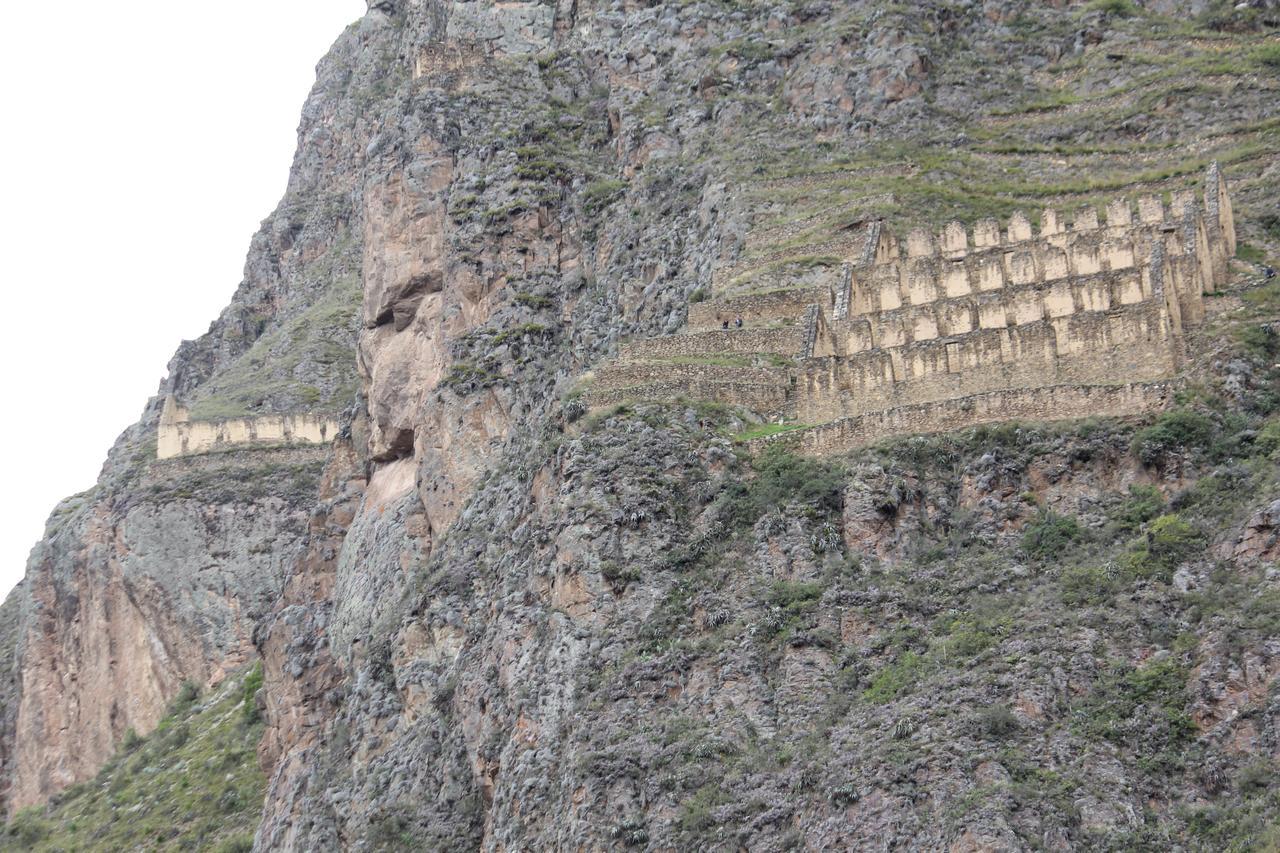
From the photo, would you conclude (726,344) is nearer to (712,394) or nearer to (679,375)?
(679,375)

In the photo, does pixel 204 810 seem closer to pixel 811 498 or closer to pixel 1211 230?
pixel 811 498

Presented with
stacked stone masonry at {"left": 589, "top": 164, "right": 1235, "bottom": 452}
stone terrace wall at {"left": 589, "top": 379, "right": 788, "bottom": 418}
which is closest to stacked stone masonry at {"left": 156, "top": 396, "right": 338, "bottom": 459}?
stacked stone masonry at {"left": 589, "top": 164, "right": 1235, "bottom": 452}

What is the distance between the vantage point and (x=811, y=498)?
5225cm

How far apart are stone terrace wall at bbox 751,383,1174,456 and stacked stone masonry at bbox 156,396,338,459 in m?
47.7

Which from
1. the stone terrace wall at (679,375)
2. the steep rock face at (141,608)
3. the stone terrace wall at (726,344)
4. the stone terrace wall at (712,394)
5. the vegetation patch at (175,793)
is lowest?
the vegetation patch at (175,793)

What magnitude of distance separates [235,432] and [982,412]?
54.1 meters

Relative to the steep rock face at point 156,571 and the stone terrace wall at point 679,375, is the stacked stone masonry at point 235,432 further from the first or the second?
the stone terrace wall at point 679,375

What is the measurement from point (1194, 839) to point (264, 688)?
46.6m

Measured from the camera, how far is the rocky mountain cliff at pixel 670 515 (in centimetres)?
4422

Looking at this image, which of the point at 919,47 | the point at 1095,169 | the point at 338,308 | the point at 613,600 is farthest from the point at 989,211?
the point at 338,308

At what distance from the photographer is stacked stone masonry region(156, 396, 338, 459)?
9869 cm

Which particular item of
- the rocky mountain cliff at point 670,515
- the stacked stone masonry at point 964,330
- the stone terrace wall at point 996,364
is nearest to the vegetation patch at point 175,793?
the rocky mountain cliff at point 670,515

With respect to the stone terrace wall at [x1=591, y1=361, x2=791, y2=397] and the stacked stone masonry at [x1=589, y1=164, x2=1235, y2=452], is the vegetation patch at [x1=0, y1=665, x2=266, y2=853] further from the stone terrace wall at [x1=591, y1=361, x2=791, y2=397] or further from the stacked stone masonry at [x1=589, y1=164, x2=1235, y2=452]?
the stacked stone masonry at [x1=589, y1=164, x2=1235, y2=452]

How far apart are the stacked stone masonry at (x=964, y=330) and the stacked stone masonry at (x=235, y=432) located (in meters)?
38.7
